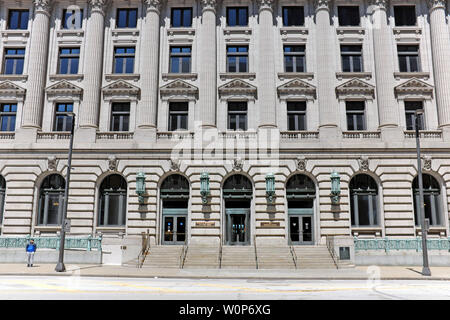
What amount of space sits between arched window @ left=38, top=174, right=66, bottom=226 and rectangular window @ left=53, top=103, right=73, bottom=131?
415cm

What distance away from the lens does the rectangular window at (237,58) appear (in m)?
33.0

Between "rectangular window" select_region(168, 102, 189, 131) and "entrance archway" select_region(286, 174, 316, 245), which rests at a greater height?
"rectangular window" select_region(168, 102, 189, 131)

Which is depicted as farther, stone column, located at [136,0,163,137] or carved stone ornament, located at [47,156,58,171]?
stone column, located at [136,0,163,137]

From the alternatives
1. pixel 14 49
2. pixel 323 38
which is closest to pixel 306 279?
pixel 323 38

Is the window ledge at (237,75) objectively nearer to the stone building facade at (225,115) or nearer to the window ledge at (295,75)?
the stone building facade at (225,115)

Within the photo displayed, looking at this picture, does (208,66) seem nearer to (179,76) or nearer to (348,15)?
(179,76)

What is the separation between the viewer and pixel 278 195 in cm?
2948

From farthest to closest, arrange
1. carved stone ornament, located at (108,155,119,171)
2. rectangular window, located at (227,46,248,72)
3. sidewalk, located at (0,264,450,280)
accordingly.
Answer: rectangular window, located at (227,46,248,72) → carved stone ornament, located at (108,155,119,171) → sidewalk, located at (0,264,450,280)

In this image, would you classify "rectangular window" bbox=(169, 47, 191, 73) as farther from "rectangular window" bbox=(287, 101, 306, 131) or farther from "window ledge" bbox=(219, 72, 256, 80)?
"rectangular window" bbox=(287, 101, 306, 131)

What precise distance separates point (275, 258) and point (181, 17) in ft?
73.2

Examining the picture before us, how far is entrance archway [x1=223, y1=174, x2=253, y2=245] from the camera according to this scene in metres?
30.1

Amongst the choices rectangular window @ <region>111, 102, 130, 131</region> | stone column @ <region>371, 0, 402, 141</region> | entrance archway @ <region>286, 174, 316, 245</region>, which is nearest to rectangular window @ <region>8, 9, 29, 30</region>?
rectangular window @ <region>111, 102, 130, 131</region>

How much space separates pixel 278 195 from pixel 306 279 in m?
10.3

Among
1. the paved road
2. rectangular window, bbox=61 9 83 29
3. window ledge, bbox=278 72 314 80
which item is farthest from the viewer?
rectangular window, bbox=61 9 83 29
